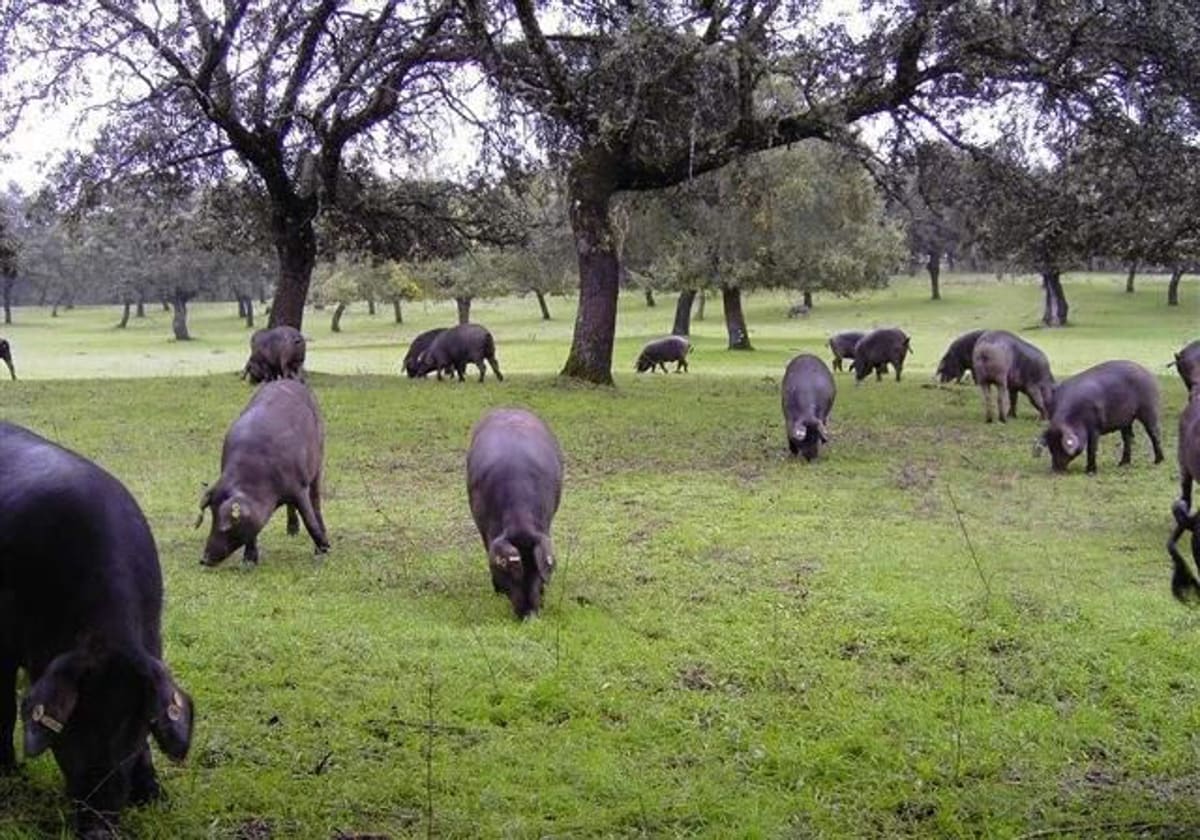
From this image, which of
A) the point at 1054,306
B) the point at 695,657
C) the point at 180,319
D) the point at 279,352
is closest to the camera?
the point at 695,657

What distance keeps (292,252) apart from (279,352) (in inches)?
166

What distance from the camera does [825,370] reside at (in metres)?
17.2

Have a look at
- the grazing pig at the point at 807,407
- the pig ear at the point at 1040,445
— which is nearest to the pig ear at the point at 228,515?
the grazing pig at the point at 807,407

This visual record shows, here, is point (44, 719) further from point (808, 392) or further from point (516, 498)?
point (808, 392)

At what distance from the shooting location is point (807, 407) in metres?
16.2

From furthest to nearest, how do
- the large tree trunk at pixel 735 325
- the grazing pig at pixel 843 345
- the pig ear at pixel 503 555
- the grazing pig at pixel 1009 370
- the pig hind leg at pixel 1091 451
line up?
the large tree trunk at pixel 735 325 < the grazing pig at pixel 843 345 < the grazing pig at pixel 1009 370 < the pig hind leg at pixel 1091 451 < the pig ear at pixel 503 555

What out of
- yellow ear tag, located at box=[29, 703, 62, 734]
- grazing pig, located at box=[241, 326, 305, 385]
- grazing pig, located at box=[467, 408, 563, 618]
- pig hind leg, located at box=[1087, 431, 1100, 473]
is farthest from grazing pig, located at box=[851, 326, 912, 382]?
yellow ear tag, located at box=[29, 703, 62, 734]

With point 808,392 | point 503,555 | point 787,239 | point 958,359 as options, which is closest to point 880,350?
point 958,359

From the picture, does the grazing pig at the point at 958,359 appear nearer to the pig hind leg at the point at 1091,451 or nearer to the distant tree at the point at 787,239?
the pig hind leg at the point at 1091,451

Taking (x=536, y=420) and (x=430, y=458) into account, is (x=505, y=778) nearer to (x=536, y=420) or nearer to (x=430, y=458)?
(x=536, y=420)

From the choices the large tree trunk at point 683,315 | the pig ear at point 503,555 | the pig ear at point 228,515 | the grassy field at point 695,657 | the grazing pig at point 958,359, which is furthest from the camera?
the large tree trunk at point 683,315

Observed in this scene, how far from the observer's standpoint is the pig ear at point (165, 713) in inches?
183

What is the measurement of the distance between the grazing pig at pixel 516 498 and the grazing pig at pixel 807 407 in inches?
246

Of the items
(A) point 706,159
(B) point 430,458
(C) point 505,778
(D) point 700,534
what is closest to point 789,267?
(A) point 706,159
